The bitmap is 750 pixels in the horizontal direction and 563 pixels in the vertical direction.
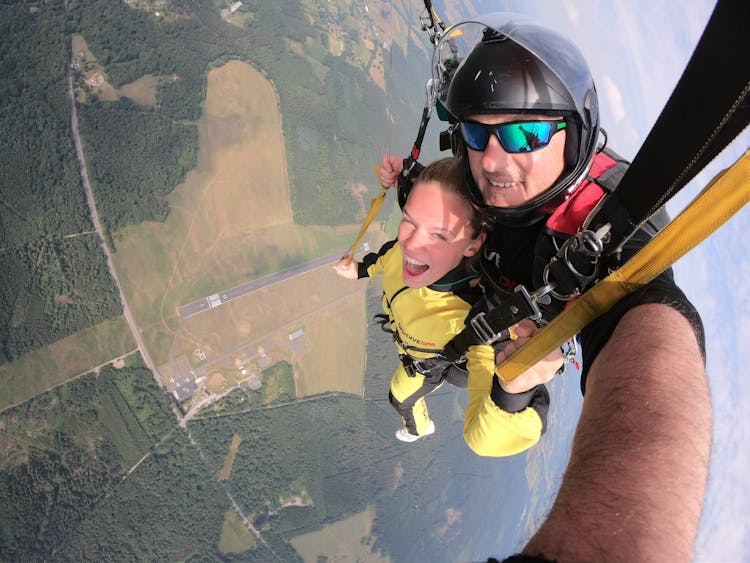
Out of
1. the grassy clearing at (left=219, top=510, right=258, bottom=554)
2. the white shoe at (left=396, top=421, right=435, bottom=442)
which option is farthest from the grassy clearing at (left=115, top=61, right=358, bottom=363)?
the white shoe at (left=396, top=421, right=435, bottom=442)

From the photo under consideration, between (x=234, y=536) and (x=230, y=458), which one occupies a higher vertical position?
(x=230, y=458)

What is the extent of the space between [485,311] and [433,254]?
0.40 metres

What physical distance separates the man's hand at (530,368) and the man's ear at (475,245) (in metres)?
0.61

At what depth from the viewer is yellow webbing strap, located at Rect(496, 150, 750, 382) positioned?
2.76 ft

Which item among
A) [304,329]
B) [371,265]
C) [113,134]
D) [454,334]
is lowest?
[304,329]

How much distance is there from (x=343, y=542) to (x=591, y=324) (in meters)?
19.8

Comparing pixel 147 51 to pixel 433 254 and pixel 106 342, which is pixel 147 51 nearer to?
pixel 106 342

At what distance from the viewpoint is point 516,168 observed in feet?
4.96

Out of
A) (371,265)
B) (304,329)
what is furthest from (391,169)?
(304,329)

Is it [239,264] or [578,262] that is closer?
[578,262]

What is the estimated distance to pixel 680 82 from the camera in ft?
3.16

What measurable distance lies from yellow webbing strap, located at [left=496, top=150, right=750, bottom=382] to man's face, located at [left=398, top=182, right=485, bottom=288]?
763 millimetres

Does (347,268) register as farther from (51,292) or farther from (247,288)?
(51,292)

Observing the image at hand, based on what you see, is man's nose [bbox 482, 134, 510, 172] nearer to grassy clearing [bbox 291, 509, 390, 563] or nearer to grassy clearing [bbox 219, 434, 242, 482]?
grassy clearing [bbox 219, 434, 242, 482]
